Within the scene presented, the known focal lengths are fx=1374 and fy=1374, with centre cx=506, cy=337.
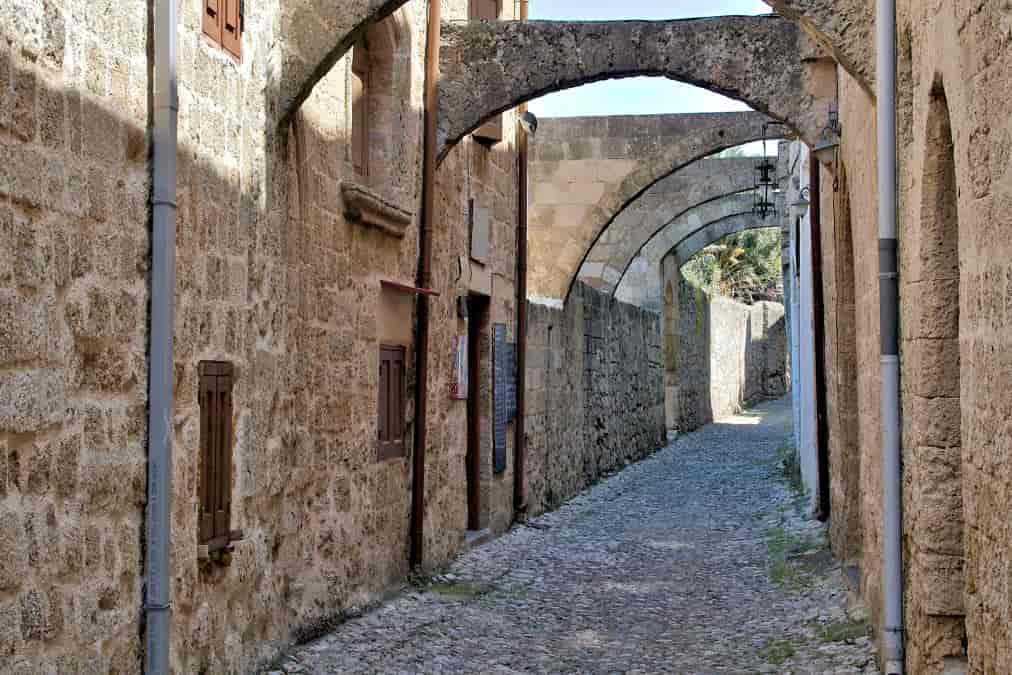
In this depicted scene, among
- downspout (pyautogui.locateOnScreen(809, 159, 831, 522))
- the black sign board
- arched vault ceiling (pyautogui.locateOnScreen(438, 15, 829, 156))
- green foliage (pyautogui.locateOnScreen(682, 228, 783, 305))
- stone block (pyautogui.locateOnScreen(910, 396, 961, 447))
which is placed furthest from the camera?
green foliage (pyautogui.locateOnScreen(682, 228, 783, 305))

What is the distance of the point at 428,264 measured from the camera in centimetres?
855

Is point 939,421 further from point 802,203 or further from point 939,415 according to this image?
point 802,203

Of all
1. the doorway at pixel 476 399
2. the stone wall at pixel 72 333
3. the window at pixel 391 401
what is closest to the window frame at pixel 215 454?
the stone wall at pixel 72 333

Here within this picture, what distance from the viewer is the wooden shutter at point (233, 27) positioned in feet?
17.9

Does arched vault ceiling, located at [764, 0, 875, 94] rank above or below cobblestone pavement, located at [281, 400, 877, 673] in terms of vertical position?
above

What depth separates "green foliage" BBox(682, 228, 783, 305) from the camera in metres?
36.1

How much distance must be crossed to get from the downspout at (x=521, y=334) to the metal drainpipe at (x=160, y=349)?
6.97 meters

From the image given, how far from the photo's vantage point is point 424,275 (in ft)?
28.0

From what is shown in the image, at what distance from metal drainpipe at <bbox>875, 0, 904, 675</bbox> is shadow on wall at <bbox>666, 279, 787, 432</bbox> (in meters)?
18.3

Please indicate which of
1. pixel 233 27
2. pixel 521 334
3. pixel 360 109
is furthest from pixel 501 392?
pixel 233 27

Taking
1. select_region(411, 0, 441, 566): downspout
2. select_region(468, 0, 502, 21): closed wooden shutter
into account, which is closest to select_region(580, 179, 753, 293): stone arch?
select_region(468, 0, 502, 21): closed wooden shutter

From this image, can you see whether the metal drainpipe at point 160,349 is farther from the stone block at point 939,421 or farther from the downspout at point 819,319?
the downspout at point 819,319

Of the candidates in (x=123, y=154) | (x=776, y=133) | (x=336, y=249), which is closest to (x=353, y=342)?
(x=336, y=249)

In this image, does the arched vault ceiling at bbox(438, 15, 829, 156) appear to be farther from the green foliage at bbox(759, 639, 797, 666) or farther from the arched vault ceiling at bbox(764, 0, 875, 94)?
the green foliage at bbox(759, 639, 797, 666)
